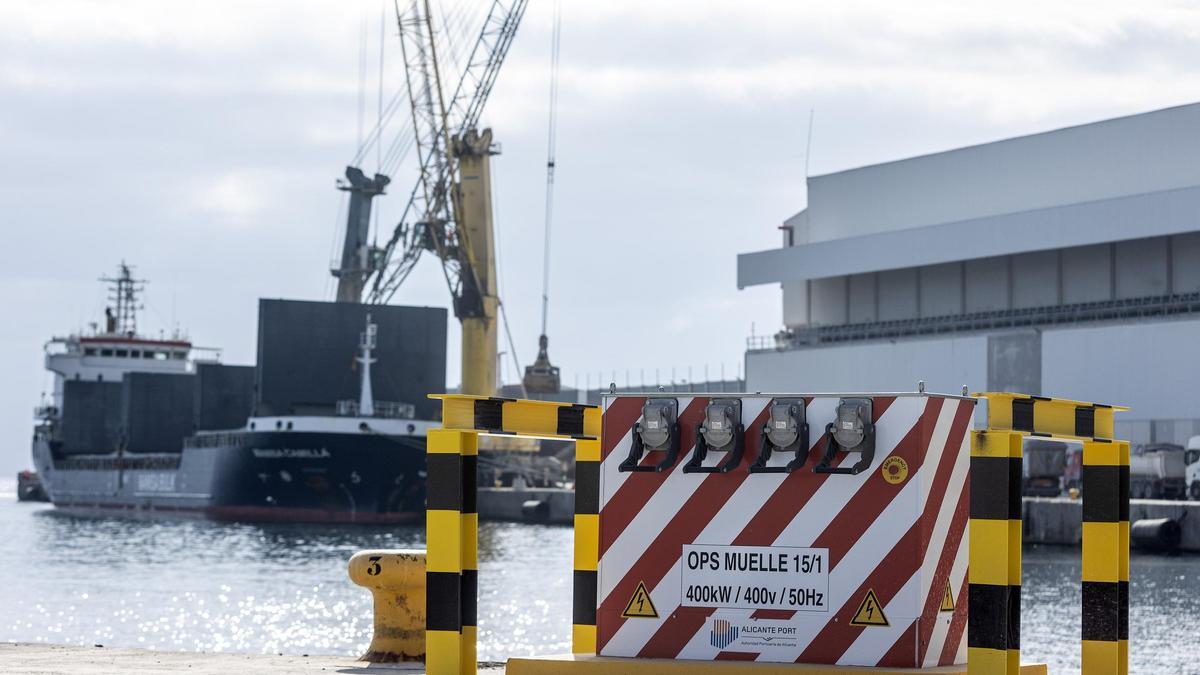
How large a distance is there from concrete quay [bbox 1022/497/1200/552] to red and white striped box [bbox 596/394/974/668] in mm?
40302

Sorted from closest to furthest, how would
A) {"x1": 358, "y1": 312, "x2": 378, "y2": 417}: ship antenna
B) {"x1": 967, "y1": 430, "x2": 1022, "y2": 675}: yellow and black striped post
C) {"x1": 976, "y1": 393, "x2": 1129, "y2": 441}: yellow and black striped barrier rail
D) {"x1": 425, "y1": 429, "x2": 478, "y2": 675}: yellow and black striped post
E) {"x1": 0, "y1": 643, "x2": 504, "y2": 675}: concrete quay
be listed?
{"x1": 967, "y1": 430, "x2": 1022, "y2": 675}: yellow and black striped post
{"x1": 976, "y1": 393, "x2": 1129, "y2": 441}: yellow and black striped barrier rail
{"x1": 425, "y1": 429, "x2": 478, "y2": 675}: yellow and black striped post
{"x1": 0, "y1": 643, "x2": 504, "y2": 675}: concrete quay
{"x1": 358, "y1": 312, "x2": 378, "y2": 417}: ship antenna

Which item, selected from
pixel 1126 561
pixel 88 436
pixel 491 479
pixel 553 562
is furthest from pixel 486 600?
pixel 88 436

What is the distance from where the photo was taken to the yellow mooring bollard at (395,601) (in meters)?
9.47

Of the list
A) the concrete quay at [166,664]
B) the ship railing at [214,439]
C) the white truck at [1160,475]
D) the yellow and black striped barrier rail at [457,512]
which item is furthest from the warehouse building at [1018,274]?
the yellow and black striped barrier rail at [457,512]

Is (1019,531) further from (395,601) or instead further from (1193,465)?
(1193,465)

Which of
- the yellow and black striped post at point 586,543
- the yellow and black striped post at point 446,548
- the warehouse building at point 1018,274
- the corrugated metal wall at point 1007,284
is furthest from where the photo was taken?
the corrugated metal wall at point 1007,284

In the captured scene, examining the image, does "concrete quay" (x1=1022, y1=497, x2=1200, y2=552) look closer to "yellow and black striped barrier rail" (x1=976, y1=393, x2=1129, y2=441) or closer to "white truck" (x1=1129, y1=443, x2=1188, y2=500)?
"white truck" (x1=1129, y1=443, x2=1188, y2=500)

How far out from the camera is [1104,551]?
6914mm

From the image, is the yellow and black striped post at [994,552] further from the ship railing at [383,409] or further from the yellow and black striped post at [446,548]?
the ship railing at [383,409]

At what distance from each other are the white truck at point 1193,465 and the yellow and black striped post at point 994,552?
4654 centimetres

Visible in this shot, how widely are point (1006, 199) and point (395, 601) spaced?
186ft

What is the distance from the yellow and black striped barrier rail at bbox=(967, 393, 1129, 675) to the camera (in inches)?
227

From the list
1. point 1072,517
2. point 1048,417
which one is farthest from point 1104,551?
point 1072,517

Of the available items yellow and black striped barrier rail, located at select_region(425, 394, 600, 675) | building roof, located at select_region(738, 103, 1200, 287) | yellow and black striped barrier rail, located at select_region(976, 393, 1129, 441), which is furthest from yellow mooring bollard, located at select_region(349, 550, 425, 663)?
building roof, located at select_region(738, 103, 1200, 287)
